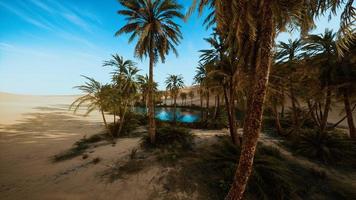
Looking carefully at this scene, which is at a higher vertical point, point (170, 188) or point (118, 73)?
point (118, 73)

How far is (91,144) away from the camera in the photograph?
14.8 metres

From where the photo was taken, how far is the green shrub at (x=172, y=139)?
1234 centimetres

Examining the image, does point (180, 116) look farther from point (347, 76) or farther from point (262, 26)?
point (262, 26)

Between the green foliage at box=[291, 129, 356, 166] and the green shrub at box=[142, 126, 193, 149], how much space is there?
27.2ft

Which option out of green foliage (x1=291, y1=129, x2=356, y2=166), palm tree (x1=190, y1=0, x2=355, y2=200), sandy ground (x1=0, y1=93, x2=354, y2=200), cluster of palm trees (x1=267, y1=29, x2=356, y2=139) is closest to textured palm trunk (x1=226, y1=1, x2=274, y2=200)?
palm tree (x1=190, y1=0, x2=355, y2=200)

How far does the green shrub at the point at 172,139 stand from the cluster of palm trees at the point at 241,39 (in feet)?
2.28

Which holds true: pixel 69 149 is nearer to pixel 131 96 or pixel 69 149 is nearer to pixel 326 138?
pixel 131 96

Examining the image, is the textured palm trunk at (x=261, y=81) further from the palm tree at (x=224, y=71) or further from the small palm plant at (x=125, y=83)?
the small palm plant at (x=125, y=83)

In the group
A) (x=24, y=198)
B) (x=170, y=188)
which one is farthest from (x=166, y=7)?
(x=24, y=198)

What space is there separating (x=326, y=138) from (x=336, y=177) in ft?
11.9

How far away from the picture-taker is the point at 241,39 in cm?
920

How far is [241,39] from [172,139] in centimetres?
892

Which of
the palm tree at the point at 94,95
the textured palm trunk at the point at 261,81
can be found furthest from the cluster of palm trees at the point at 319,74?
the palm tree at the point at 94,95

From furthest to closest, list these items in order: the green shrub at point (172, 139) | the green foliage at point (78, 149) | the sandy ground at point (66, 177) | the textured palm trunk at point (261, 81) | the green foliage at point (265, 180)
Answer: the green shrub at point (172, 139), the green foliage at point (78, 149), the green foliage at point (265, 180), the sandy ground at point (66, 177), the textured palm trunk at point (261, 81)
